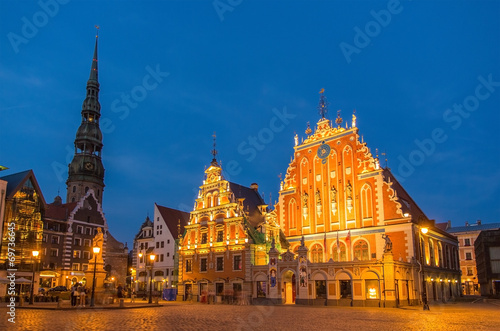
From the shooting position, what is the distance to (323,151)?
44.8 metres

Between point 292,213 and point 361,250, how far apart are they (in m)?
8.72

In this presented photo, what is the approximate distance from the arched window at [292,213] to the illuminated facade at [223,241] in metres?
2.38

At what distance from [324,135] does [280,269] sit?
1434 cm

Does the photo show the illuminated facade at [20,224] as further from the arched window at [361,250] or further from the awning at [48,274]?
the arched window at [361,250]

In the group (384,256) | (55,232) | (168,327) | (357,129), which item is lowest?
(168,327)

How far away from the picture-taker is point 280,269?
42.0 meters

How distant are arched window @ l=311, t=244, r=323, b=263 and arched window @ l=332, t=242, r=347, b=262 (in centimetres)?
143

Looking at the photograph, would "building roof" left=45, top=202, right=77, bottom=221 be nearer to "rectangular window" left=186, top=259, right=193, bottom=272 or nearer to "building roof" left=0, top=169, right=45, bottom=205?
"building roof" left=0, top=169, right=45, bottom=205

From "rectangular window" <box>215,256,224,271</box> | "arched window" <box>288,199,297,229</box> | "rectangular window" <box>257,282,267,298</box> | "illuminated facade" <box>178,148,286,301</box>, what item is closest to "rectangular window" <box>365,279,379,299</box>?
"illuminated facade" <box>178,148,286,301</box>

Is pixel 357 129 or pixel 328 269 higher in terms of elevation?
pixel 357 129

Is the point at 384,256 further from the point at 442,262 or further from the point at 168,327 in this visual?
the point at 168,327

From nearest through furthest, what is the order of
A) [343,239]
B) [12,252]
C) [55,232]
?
1. [343,239]
2. [12,252]
3. [55,232]

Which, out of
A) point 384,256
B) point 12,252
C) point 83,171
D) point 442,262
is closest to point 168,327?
point 384,256

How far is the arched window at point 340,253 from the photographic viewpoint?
4103 centimetres
